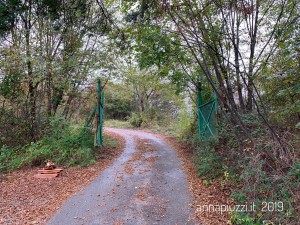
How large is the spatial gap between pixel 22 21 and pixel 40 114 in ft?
10.8

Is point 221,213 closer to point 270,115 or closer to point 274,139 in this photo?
point 274,139

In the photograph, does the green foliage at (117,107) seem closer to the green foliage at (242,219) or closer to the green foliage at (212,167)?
the green foliage at (212,167)

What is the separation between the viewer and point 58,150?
6.66 m

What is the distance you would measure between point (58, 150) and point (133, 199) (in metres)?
3.76

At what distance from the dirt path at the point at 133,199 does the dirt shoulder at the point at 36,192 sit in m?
0.26

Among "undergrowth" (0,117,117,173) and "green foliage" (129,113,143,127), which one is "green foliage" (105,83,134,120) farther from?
"undergrowth" (0,117,117,173)

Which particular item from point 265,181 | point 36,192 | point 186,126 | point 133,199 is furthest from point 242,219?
point 186,126

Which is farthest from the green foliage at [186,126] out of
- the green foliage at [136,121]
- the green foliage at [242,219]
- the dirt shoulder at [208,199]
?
the green foliage at [136,121]

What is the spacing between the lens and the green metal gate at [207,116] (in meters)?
6.06

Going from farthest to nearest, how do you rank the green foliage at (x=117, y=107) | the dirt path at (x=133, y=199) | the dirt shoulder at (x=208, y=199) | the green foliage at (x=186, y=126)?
the green foliage at (x=117, y=107), the green foliage at (x=186, y=126), the dirt path at (x=133, y=199), the dirt shoulder at (x=208, y=199)

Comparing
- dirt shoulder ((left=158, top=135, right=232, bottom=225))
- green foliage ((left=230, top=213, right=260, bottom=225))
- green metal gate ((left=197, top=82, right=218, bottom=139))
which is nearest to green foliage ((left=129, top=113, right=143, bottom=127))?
green metal gate ((left=197, top=82, right=218, bottom=139))

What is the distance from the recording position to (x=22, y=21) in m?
7.45

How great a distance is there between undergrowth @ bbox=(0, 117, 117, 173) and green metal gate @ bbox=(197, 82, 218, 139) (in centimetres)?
356

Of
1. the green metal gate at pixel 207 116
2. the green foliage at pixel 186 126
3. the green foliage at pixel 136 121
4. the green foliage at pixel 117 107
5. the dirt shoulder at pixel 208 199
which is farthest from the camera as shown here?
the green foliage at pixel 117 107
